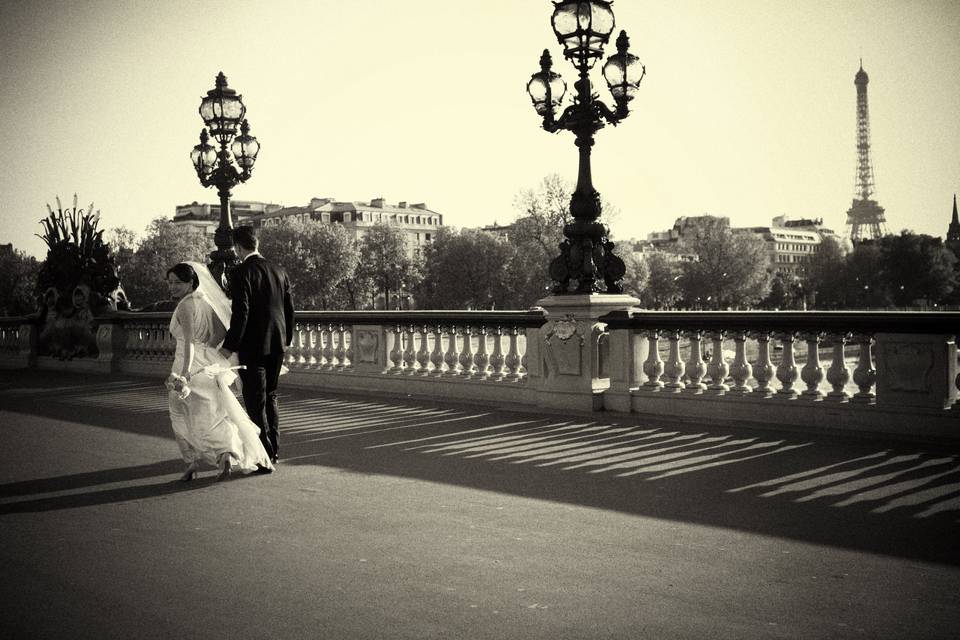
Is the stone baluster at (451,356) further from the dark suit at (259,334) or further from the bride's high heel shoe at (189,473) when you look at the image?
the bride's high heel shoe at (189,473)

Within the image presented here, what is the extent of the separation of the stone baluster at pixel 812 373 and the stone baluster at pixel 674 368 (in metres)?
1.58

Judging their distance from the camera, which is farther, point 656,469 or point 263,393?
point 263,393

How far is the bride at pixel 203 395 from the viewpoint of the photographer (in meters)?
8.12

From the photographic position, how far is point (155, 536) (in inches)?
244

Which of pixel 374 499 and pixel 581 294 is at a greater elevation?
pixel 581 294

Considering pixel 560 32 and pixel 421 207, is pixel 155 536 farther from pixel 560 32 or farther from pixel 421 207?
pixel 421 207

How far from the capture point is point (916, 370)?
31.2 ft

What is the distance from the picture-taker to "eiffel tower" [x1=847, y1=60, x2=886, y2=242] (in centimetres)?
17775

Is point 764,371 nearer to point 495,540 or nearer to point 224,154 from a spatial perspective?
point 495,540

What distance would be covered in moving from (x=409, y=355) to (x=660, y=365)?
15.3 feet

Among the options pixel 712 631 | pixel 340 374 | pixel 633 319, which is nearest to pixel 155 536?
pixel 712 631

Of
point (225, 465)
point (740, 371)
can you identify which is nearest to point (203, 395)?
point (225, 465)

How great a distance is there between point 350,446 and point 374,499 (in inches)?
109

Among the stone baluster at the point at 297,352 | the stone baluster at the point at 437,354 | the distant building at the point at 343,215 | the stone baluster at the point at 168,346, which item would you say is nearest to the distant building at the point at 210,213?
the distant building at the point at 343,215
